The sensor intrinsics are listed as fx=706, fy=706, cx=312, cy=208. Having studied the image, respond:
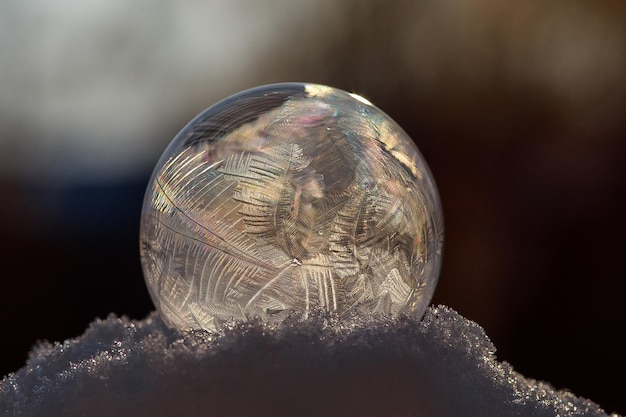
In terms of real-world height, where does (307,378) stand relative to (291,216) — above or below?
below

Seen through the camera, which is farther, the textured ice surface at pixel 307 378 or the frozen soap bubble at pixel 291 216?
the frozen soap bubble at pixel 291 216

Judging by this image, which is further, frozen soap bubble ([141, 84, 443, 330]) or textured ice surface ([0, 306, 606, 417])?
frozen soap bubble ([141, 84, 443, 330])

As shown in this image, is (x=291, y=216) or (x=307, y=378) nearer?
(x=307, y=378)

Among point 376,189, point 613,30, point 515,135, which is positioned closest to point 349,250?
point 376,189

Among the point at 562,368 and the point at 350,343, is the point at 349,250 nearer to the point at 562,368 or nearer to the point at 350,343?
the point at 350,343
